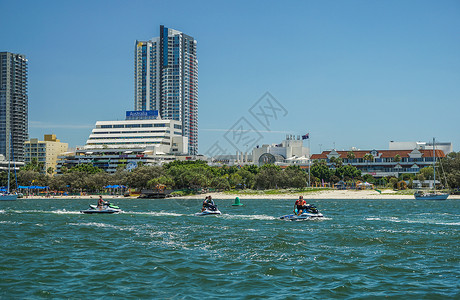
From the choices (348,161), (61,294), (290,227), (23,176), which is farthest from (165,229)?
(348,161)

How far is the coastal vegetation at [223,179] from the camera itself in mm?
134375

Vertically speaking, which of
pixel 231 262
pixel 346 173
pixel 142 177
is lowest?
pixel 231 262

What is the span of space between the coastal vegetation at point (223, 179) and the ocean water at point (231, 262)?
294 ft

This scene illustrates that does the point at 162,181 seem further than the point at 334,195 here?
Yes

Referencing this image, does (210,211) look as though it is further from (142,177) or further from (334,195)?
(142,177)

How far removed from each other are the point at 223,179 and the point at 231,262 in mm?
114126

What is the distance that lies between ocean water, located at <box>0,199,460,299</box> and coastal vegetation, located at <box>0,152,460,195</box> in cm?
8949

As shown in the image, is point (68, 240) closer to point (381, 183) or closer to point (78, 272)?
point (78, 272)

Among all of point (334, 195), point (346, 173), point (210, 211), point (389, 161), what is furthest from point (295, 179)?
point (210, 211)

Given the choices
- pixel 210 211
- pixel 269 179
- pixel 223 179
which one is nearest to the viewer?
pixel 210 211

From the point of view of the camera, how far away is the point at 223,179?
467 ft

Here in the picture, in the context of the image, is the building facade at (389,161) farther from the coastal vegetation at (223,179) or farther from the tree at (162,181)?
the tree at (162,181)

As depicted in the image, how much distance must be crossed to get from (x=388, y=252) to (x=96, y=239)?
20.4 metres

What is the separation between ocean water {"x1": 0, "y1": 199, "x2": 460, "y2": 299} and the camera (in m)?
22.1
